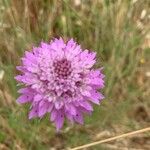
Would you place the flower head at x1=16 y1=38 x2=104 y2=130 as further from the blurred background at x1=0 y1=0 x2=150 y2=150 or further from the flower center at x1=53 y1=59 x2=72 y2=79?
the blurred background at x1=0 y1=0 x2=150 y2=150

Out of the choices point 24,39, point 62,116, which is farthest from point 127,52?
point 62,116

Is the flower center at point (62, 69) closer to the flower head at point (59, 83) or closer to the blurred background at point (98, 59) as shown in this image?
the flower head at point (59, 83)

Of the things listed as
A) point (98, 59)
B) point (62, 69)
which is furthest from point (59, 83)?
point (98, 59)

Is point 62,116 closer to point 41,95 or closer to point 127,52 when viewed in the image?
point 41,95

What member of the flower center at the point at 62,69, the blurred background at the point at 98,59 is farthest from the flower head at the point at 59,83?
the blurred background at the point at 98,59

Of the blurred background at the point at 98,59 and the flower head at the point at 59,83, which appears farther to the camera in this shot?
the blurred background at the point at 98,59

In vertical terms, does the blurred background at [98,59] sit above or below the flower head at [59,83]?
above
